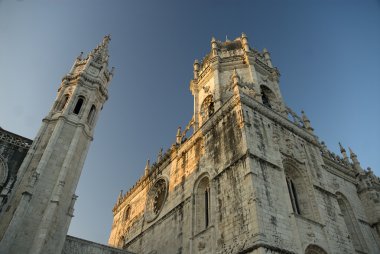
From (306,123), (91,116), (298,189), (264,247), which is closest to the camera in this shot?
(264,247)

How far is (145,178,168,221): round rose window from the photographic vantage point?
2331 centimetres

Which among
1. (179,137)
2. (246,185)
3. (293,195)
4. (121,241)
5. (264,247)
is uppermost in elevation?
(179,137)

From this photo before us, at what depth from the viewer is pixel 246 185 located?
15039 millimetres

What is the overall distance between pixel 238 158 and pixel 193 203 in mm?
4548

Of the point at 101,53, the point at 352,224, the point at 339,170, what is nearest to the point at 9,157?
the point at 101,53

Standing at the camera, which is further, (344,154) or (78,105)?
(344,154)

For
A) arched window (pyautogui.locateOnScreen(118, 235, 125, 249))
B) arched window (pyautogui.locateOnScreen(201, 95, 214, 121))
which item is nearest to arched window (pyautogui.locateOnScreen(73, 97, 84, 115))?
arched window (pyautogui.locateOnScreen(201, 95, 214, 121))

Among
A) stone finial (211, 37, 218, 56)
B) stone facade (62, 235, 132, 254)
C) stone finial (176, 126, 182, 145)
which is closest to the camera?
stone facade (62, 235, 132, 254)

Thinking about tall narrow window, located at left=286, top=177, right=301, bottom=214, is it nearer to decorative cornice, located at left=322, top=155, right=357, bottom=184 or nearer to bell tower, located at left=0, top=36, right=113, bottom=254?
decorative cornice, located at left=322, top=155, right=357, bottom=184

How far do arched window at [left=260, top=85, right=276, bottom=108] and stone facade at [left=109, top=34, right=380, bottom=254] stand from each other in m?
0.08

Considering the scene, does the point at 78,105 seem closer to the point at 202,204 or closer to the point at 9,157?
the point at 9,157

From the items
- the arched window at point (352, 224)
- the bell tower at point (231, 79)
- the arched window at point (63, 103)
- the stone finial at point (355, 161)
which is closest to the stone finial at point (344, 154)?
the stone finial at point (355, 161)

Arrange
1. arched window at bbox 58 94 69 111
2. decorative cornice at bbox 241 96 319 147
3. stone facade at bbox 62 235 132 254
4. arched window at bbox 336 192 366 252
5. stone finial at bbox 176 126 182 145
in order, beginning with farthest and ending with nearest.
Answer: stone finial at bbox 176 126 182 145 < arched window at bbox 58 94 69 111 < arched window at bbox 336 192 366 252 < decorative cornice at bbox 241 96 319 147 < stone facade at bbox 62 235 132 254

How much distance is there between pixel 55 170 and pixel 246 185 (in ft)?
33.9
